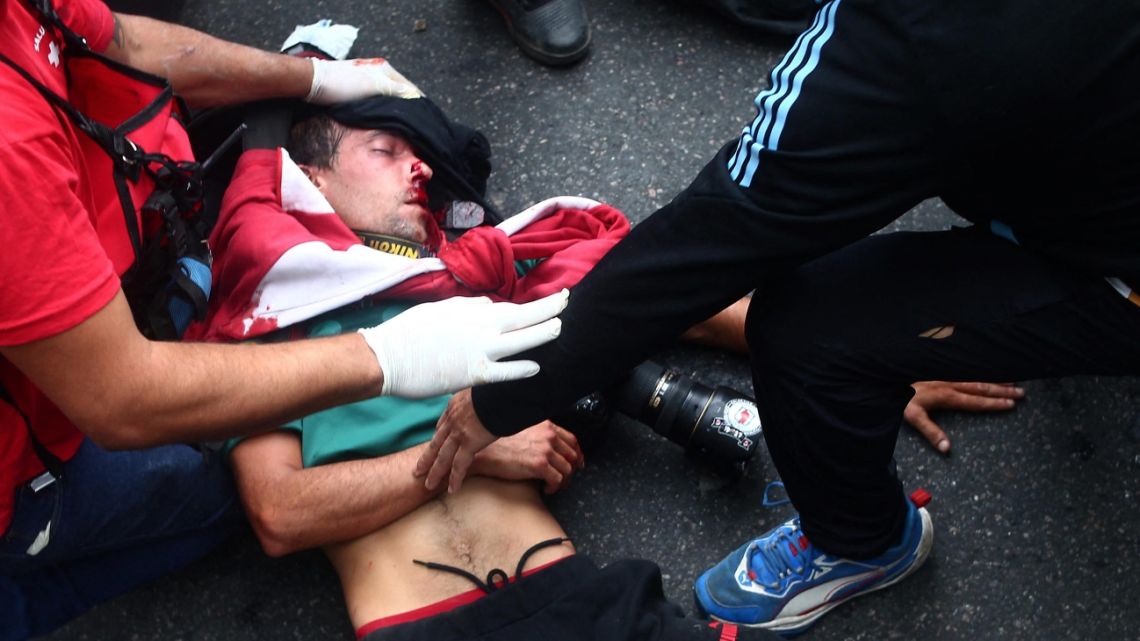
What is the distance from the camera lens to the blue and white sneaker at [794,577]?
72.9 inches

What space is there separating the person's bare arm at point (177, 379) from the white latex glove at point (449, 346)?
31 millimetres

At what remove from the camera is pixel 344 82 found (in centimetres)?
234

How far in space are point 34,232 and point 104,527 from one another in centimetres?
66

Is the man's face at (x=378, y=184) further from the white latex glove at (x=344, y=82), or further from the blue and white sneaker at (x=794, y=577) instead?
the blue and white sneaker at (x=794, y=577)

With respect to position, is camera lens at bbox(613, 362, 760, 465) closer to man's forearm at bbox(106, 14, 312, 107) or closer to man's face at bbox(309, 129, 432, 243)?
man's face at bbox(309, 129, 432, 243)

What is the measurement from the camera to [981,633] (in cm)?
188

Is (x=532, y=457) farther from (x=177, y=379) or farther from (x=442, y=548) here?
(x=177, y=379)

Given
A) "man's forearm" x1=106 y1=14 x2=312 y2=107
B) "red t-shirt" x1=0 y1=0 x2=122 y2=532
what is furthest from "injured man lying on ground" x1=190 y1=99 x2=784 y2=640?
"red t-shirt" x1=0 y1=0 x2=122 y2=532

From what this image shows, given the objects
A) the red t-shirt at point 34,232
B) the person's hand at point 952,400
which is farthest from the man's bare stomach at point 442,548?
the person's hand at point 952,400

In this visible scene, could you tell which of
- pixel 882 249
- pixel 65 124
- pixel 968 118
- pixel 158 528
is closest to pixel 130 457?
pixel 158 528

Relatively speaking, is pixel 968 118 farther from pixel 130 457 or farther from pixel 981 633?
pixel 130 457

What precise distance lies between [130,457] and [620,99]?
56.6 inches

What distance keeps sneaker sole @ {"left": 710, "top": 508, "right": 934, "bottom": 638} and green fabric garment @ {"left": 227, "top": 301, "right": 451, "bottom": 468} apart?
0.63 metres

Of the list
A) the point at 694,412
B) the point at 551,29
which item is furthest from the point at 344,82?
the point at 694,412
